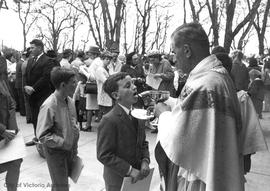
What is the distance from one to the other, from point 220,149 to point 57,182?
5.90 feet

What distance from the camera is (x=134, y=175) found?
2.73m

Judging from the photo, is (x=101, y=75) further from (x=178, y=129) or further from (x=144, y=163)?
(x=178, y=129)

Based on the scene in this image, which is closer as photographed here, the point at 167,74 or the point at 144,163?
the point at 144,163

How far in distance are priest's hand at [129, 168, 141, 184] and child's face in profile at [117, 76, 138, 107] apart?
1.78ft

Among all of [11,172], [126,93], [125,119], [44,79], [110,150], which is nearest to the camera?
[110,150]

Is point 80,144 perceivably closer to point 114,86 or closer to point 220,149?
point 114,86

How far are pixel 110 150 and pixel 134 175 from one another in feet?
0.88

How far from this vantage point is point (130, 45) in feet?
122

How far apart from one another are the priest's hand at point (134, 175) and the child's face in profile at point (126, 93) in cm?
54

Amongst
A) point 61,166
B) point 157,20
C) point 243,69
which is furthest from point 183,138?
point 157,20

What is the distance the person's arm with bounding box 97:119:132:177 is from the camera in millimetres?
2672

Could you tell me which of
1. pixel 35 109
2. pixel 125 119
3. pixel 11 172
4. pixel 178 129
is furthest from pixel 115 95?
pixel 35 109

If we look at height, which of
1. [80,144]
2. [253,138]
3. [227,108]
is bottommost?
[80,144]

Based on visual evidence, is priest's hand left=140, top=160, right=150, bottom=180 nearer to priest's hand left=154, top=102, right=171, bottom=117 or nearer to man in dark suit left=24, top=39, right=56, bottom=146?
priest's hand left=154, top=102, right=171, bottom=117
